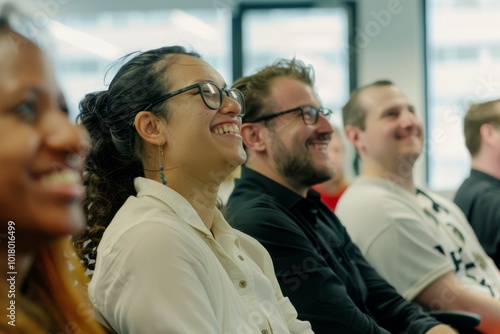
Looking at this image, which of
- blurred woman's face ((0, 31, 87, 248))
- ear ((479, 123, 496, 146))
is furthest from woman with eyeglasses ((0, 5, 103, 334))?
ear ((479, 123, 496, 146))

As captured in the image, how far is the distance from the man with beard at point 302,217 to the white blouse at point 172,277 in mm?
285

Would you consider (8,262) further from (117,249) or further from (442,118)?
(442,118)

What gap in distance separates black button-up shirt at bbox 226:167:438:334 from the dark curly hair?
0.40m

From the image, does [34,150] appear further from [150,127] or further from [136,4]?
[136,4]

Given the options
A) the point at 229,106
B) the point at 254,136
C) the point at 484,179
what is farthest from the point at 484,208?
the point at 229,106

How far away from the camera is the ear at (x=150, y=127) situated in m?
1.41

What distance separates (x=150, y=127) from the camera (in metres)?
1.42

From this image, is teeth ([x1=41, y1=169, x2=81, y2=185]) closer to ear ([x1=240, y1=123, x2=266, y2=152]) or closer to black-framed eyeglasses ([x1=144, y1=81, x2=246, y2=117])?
black-framed eyeglasses ([x1=144, y1=81, x2=246, y2=117])

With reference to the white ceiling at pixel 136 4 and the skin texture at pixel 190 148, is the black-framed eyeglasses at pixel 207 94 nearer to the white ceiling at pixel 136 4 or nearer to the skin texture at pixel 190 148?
the skin texture at pixel 190 148

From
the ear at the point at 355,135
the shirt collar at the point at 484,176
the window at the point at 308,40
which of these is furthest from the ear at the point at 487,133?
the window at the point at 308,40

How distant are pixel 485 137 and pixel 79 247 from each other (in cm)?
218

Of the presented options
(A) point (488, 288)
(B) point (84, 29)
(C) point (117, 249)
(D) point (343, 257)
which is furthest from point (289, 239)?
(B) point (84, 29)

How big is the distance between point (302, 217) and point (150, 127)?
64 cm

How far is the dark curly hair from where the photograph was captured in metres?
1.43
